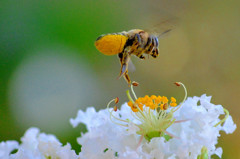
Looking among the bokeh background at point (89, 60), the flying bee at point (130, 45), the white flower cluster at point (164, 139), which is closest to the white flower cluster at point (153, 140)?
the white flower cluster at point (164, 139)

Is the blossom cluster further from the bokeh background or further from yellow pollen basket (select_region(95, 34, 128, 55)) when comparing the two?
the bokeh background

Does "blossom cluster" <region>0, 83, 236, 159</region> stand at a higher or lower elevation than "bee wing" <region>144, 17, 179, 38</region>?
lower

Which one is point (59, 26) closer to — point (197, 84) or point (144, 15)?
point (144, 15)

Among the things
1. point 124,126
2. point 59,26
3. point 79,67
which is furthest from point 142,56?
point 79,67

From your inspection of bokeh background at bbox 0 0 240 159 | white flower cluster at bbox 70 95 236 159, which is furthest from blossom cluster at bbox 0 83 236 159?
bokeh background at bbox 0 0 240 159

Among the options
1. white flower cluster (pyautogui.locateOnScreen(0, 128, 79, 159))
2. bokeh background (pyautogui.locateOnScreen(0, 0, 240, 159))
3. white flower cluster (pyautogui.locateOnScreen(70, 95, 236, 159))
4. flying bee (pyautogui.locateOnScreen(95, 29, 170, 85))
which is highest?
bokeh background (pyautogui.locateOnScreen(0, 0, 240, 159))

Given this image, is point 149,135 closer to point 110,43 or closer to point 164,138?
point 164,138
